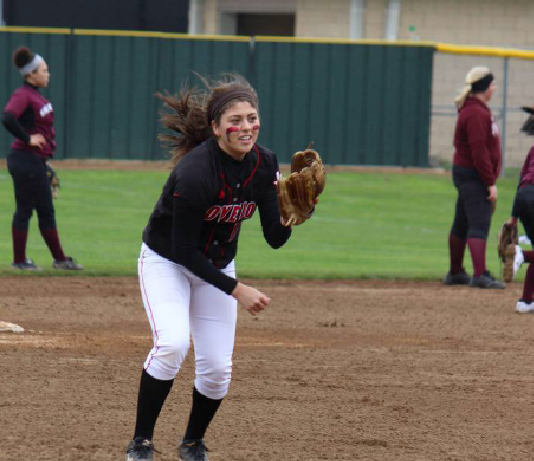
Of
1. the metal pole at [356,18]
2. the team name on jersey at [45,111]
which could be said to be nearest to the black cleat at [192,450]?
the team name on jersey at [45,111]

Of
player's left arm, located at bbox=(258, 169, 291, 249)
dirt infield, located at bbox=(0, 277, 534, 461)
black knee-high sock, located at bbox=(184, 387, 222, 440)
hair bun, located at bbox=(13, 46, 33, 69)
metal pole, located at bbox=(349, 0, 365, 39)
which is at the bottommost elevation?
dirt infield, located at bbox=(0, 277, 534, 461)

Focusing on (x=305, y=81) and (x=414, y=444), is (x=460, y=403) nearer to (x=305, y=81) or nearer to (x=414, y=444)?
(x=414, y=444)

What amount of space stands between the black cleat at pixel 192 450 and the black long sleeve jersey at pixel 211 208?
862 mm

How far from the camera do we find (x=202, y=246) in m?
5.54

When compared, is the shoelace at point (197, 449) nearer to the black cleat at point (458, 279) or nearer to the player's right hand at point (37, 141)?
the player's right hand at point (37, 141)

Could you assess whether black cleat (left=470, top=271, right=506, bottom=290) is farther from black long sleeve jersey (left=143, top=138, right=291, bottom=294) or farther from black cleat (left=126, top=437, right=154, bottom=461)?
black cleat (left=126, top=437, right=154, bottom=461)

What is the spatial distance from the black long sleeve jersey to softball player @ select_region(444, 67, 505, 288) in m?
6.42

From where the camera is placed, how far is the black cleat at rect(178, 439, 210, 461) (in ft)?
18.2

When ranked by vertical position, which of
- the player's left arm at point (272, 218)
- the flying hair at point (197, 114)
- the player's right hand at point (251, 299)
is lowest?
the player's right hand at point (251, 299)

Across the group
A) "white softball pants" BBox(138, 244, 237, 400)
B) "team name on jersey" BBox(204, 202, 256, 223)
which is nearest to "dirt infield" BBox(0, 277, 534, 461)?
"white softball pants" BBox(138, 244, 237, 400)

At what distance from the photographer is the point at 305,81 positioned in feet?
79.3

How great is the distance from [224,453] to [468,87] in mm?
6892

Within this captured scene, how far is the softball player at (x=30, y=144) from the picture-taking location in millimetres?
11445

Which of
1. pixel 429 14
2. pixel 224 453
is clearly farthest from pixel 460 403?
pixel 429 14
